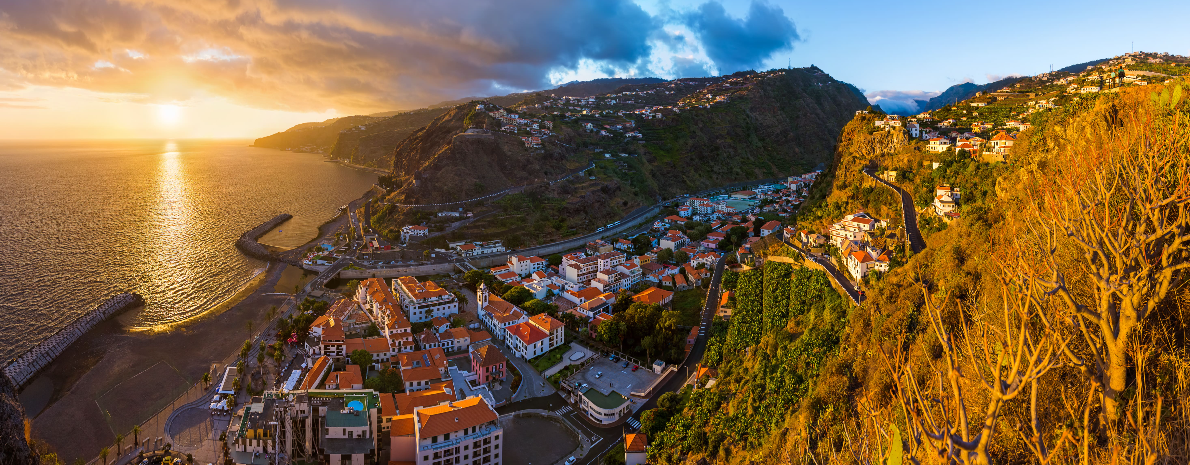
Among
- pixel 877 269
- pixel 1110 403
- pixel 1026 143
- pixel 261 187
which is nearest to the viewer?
pixel 1110 403

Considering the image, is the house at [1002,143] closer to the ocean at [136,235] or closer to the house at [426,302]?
the house at [426,302]

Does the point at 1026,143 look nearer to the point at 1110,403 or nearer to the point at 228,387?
the point at 1110,403

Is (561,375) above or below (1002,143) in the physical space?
below

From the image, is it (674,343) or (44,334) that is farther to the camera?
(44,334)

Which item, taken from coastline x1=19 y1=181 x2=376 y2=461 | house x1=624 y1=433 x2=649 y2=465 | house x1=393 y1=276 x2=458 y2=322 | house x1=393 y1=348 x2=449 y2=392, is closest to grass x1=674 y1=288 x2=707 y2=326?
house x1=624 y1=433 x2=649 y2=465

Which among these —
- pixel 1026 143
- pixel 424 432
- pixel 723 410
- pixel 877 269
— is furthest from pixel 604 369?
pixel 1026 143

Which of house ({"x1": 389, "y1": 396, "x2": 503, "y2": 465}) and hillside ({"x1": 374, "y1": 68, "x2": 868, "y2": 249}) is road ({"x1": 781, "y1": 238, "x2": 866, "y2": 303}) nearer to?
house ({"x1": 389, "y1": 396, "x2": 503, "y2": 465})

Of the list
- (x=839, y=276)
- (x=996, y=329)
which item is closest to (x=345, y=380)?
(x=839, y=276)

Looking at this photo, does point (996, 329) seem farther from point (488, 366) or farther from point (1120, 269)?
point (488, 366)
